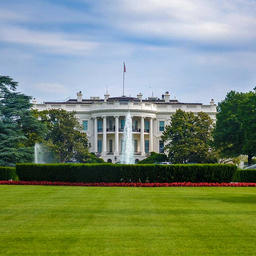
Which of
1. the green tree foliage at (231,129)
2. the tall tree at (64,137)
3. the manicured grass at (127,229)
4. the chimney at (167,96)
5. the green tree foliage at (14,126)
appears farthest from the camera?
the chimney at (167,96)

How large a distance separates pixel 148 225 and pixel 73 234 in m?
2.20

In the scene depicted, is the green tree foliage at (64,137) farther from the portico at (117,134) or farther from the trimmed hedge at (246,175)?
the trimmed hedge at (246,175)

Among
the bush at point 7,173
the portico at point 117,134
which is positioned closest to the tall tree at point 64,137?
the portico at point 117,134

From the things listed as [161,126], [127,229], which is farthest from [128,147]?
[127,229]

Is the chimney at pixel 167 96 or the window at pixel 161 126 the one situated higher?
the chimney at pixel 167 96

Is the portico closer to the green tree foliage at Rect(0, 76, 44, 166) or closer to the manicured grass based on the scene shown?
the green tree foliage at Rect(0, 76, 44, 166)

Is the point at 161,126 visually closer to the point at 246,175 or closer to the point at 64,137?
the point at 64,137

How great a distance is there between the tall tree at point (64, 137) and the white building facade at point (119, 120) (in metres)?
13.7

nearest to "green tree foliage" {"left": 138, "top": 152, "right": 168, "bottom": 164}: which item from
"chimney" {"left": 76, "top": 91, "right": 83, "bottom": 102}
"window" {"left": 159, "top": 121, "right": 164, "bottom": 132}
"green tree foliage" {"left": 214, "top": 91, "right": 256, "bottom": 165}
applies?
"green tree foliage" {"left": 214, "top": 91, "right": 256, "bottom": 165}

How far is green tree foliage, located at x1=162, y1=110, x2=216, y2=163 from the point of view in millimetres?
68938

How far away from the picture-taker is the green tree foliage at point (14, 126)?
150 feet

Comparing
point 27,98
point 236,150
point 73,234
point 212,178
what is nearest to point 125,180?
point 212,178

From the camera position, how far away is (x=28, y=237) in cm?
1154

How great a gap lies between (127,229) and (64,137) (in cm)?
5950
